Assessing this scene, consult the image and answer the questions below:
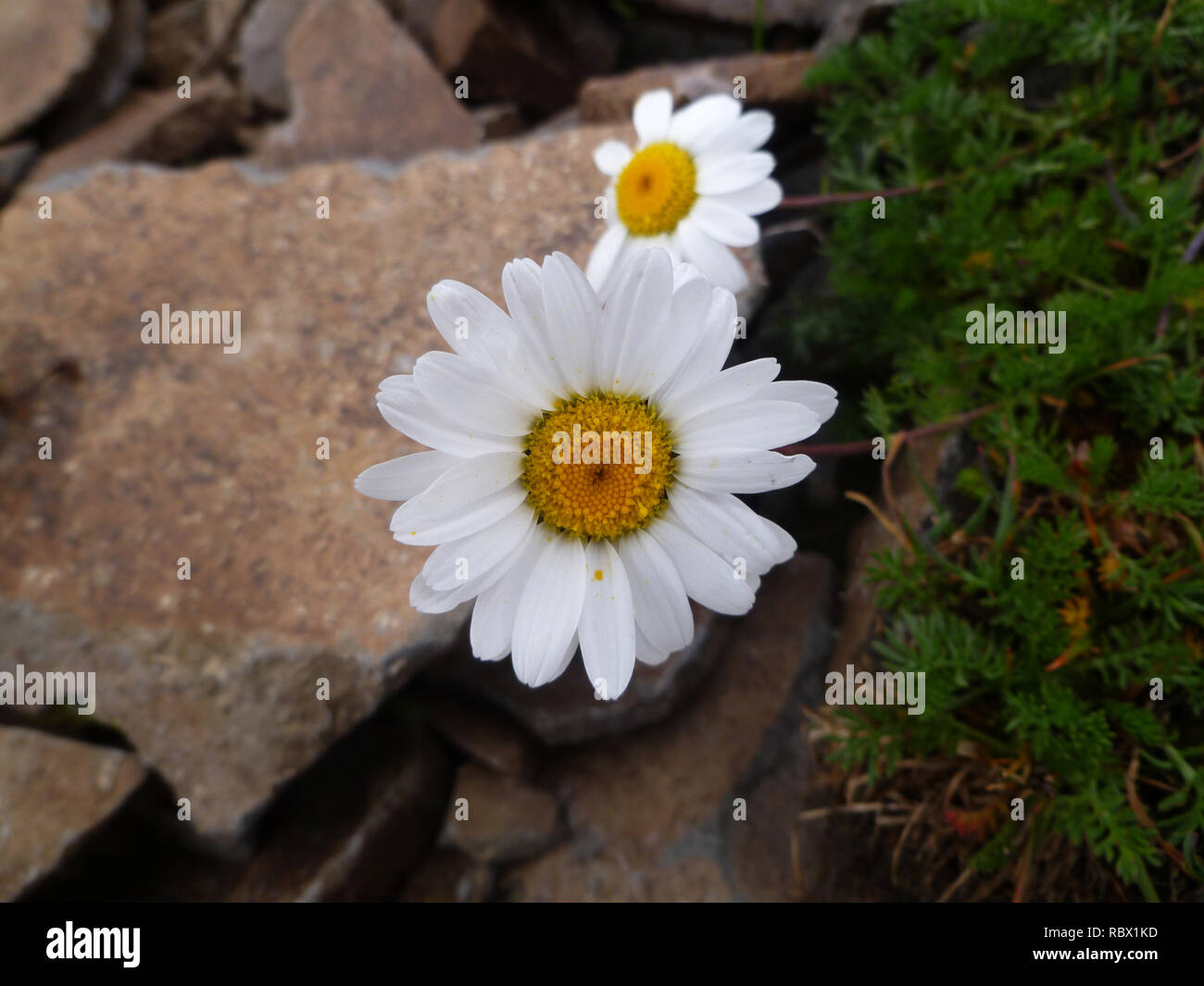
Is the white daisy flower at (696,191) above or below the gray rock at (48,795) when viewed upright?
above

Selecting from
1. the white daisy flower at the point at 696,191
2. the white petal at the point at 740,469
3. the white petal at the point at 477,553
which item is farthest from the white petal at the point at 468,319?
the white daisy flower at the point at 696,191

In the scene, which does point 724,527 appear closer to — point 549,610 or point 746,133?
point 549,610

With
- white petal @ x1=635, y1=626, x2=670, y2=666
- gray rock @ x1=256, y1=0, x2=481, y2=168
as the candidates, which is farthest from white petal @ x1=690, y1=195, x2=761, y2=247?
gray rock @ x1=256, y1=0, x2=481, y2=168

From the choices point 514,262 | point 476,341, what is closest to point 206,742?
point 476,341

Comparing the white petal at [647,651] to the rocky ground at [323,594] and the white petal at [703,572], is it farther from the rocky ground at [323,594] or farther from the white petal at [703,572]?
the rocky ground at [323,594]

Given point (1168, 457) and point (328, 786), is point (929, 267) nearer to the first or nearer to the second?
point (1168, 457)
